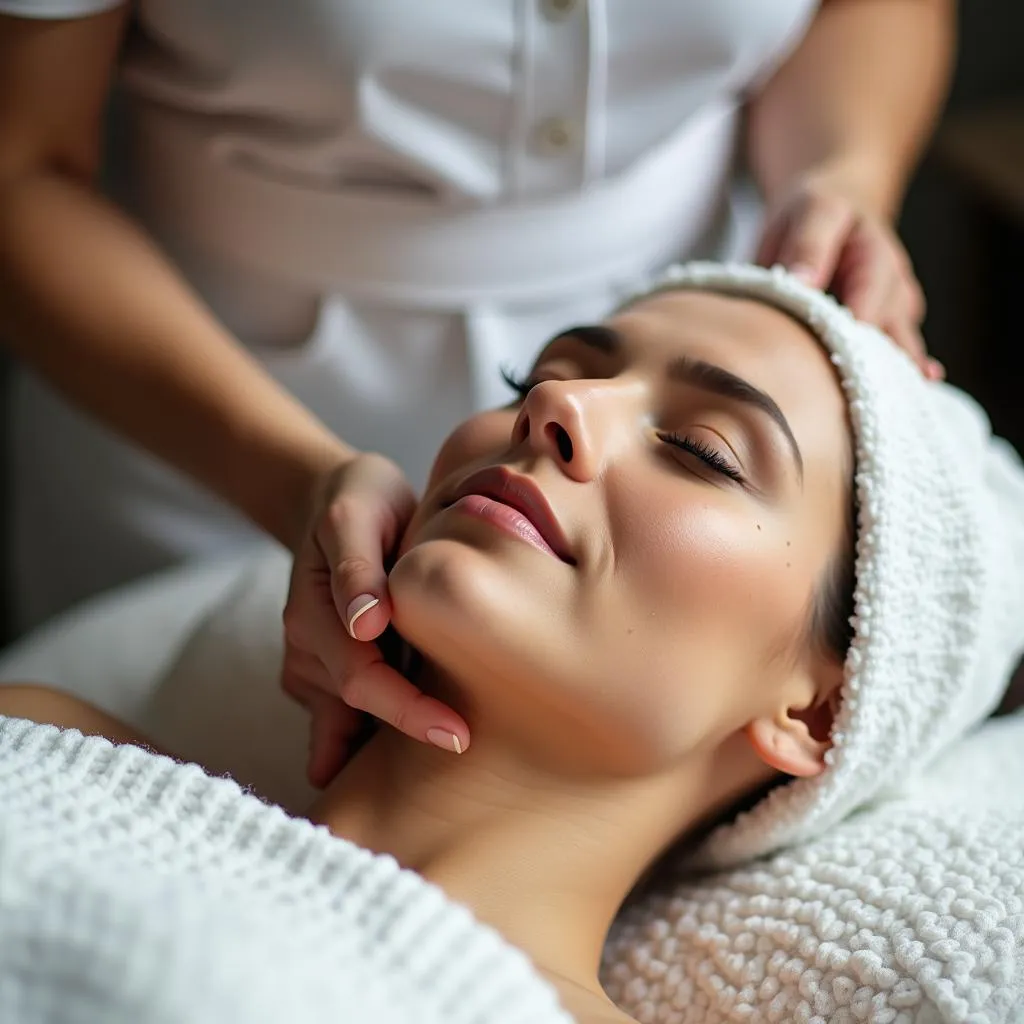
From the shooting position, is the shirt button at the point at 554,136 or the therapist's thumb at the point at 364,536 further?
the shirt button at the point at 554,136

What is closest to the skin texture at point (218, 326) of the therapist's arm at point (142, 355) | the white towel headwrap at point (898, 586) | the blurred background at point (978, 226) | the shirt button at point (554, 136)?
the therapist's arm at point (142, 355)

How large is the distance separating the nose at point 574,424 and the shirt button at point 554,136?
0.37 m

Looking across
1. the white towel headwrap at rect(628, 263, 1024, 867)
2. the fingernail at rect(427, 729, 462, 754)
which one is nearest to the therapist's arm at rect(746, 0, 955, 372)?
the white towel headwrap at rect(628, 263, 1024, 867)

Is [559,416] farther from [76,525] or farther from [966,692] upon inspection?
[76,525]

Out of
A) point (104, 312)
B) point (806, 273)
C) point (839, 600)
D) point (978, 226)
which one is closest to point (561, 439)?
point (839, 600)

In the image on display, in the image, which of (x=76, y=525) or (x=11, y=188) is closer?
(x=11, y=188)

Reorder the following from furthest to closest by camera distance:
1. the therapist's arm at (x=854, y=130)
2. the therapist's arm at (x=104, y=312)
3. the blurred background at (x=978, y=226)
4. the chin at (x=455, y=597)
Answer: the blurred background at (x=978, y=226)
the therapist's arm at (x=854, y=130)
the therapist's arm at (x=104, y=312)
the chin at (x=455, y=597)

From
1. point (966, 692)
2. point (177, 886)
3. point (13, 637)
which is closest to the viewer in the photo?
point (177, 886)

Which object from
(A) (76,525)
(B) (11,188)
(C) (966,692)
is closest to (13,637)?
(A) (76,525)

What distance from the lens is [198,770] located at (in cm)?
85

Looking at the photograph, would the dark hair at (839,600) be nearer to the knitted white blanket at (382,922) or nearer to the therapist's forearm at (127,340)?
the knitted white blanket at (382,922)

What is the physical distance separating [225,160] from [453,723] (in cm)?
66

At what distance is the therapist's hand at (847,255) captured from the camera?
118cm

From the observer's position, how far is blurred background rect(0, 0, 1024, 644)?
2125mm
